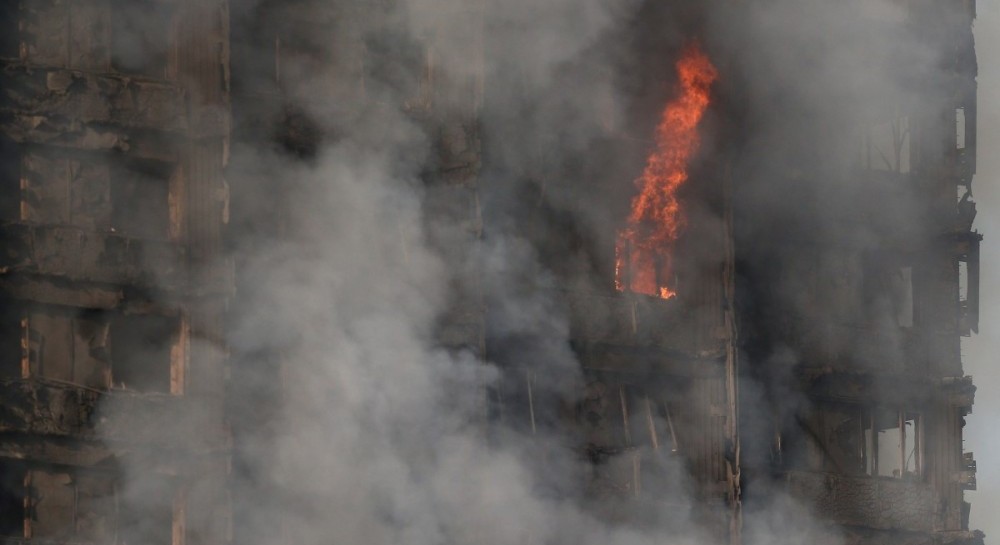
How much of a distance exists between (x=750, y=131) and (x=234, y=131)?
600 centimetres

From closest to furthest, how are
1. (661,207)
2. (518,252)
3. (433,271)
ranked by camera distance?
(433,271), (518,252), (661,207)

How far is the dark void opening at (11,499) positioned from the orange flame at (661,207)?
616 centimetres

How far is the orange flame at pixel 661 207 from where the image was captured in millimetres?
17375

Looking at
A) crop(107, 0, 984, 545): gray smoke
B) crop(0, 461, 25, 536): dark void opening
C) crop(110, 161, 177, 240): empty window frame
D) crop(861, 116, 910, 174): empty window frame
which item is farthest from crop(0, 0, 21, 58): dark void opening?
crop(861, 116, 910, 174): empty window frame

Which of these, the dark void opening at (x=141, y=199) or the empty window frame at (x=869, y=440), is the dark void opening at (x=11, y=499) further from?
the empty window frame at (x=869, y=440)

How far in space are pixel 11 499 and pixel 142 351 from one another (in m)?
1.60

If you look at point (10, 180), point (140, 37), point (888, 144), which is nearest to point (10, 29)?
point (140, 37)

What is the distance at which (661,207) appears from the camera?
1741 centimetres

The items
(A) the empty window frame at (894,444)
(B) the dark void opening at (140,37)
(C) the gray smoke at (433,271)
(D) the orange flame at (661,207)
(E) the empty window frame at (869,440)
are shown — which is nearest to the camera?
(C) the gray smoke at (433,271)

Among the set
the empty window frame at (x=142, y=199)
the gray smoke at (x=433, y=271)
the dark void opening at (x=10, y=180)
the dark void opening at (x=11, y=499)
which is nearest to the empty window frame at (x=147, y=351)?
the gray smoke at (x=433, y=271)

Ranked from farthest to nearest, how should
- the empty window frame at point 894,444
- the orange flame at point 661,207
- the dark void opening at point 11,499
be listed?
the empty window frame at point 894,444 → the orange flame at point 661,207 → the dark void opening at point 11,499

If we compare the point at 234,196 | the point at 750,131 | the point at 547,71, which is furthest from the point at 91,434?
the point at 750,131

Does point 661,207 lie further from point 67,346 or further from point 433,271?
point 67,346

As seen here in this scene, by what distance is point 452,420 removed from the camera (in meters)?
15.1
